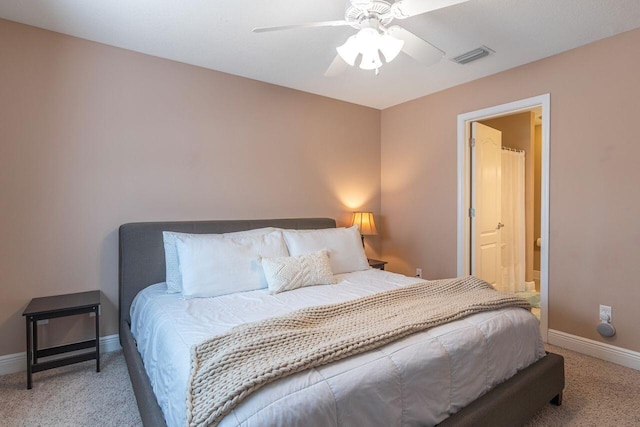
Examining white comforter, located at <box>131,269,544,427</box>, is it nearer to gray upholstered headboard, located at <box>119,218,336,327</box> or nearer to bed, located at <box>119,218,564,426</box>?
bed, located at <box>119,218,564,426</box>

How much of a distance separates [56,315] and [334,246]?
2.02m

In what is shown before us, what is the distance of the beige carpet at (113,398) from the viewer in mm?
1840

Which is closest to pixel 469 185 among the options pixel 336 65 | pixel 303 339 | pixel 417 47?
pixel 417 47

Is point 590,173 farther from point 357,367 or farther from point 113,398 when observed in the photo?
point 113,398

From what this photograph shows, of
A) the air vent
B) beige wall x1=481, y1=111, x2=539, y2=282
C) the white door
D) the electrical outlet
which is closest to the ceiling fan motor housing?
the air vent

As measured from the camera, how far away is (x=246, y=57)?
2.78 m

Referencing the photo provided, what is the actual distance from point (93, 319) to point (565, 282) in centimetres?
381

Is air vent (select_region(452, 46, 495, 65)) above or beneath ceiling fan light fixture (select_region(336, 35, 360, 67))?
above

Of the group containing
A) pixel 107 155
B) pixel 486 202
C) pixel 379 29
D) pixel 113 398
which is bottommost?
pixel 113 398

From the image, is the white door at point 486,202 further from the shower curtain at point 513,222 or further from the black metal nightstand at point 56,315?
the black metal nightstand at point 56,315

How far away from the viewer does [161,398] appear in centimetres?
143

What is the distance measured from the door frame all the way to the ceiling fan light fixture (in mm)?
1927

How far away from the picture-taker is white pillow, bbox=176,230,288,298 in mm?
2227

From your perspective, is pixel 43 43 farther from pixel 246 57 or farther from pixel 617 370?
pixel 617 370
